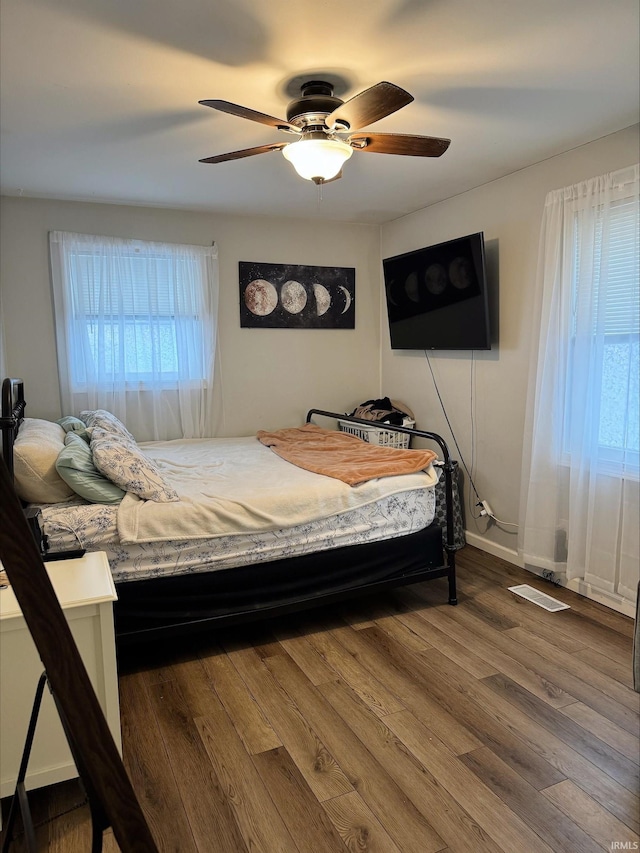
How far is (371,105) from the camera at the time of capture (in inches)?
77.9

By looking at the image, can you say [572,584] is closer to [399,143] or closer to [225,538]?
[225,538]

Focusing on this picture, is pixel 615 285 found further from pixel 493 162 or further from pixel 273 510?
pixel 273 510

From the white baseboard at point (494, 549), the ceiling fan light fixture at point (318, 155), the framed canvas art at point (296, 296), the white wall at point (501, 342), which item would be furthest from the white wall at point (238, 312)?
the ceiling fan light fixture at point (318, 155)

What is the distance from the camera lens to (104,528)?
2324 millimetres

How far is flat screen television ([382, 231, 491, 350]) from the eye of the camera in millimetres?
3566

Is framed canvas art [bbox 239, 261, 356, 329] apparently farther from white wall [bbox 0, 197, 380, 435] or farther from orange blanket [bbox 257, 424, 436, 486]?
orange blanket [bbox 257, 424, 436, 486]

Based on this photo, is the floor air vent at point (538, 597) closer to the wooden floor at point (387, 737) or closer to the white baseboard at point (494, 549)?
the wooden floor at point (387, 737)

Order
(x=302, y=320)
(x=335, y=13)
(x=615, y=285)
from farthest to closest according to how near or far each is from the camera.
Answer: (x=302, y=320) < (x=615, y=285) < (x=335, y=13)

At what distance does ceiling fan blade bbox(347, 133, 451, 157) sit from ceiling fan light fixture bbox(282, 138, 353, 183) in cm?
7

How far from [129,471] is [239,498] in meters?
0.51

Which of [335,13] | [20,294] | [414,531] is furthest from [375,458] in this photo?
[20,294]

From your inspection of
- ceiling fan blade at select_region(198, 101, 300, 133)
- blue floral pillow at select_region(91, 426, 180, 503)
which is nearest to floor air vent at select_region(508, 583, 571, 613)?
blue floral pillow at select_region(91, 426, 180, 503)

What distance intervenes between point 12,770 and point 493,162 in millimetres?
3547

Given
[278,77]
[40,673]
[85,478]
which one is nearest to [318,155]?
[278,77]
